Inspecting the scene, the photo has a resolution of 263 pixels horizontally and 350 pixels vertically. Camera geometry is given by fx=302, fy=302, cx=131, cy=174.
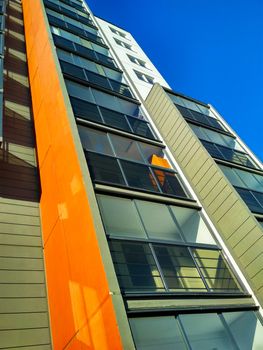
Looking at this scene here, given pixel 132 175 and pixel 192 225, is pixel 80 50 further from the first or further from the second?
pixel 192 225

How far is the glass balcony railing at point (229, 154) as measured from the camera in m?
12.4

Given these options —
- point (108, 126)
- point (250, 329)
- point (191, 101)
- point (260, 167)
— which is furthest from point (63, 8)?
point (250, 329)

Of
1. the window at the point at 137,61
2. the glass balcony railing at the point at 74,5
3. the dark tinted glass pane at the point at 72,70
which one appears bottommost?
the dark tinted glass pane at the point at 72,70

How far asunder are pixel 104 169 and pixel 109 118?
348 cm

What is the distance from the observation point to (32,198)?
9.43 meters

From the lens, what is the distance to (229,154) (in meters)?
13.3

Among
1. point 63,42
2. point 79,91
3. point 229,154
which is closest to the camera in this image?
point 79,91

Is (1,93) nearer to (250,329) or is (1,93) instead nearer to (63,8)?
(250,329)

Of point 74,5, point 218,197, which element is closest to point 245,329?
point 218,197

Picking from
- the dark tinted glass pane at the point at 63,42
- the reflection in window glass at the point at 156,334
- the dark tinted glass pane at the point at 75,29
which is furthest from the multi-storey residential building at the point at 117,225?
the dark tinted glass pane at the point at 75,29

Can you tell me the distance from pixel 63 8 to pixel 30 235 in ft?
65.4

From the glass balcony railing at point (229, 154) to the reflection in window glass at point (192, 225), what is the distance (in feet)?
11.8

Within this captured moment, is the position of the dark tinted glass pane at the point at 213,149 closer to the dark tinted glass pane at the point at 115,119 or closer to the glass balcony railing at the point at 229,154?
the glass balcony railing at the point at 229,154

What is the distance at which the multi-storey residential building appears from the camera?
228 inches
